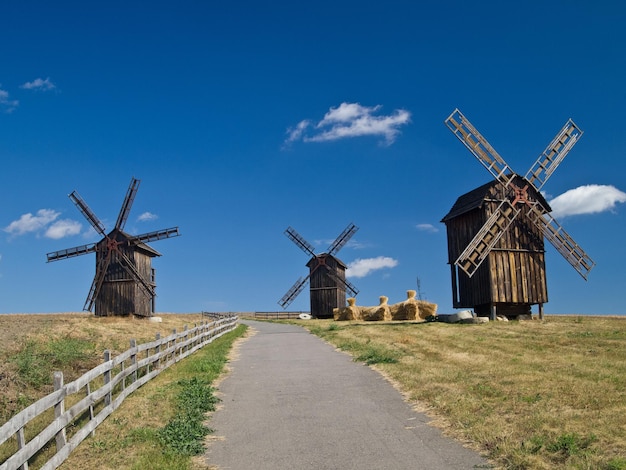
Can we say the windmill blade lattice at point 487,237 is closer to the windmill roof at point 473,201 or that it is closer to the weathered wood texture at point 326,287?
the windmill roof at point 473,201

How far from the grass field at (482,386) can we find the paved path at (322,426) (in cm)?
63

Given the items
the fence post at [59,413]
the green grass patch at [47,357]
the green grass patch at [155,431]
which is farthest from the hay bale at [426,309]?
the fence post at [59,413]

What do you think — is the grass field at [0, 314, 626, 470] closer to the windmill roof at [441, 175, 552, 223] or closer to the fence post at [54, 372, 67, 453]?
the fence post at [54, 372, 67, 453]

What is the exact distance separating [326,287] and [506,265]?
27.3 metres

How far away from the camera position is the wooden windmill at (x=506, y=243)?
34.3 meters

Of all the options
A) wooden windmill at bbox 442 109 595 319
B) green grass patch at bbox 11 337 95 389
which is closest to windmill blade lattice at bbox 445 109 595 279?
wooden windmill at bbox 442 109 595 319

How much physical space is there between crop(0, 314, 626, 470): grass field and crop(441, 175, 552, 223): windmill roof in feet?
35.4

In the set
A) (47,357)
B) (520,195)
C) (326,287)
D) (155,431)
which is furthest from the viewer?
(326,287)

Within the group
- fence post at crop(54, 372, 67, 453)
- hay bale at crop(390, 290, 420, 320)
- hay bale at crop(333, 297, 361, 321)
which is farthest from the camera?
hay bale at crop(333, 297, 361, 321)

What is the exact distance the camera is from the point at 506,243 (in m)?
34.8

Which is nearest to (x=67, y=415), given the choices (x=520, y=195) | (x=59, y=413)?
(x=59, y=413)

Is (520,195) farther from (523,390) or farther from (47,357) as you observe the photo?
(47,357)

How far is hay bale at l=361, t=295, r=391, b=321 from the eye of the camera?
147 ft

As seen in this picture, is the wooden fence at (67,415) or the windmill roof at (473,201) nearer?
the wooden fence at (67,415)
